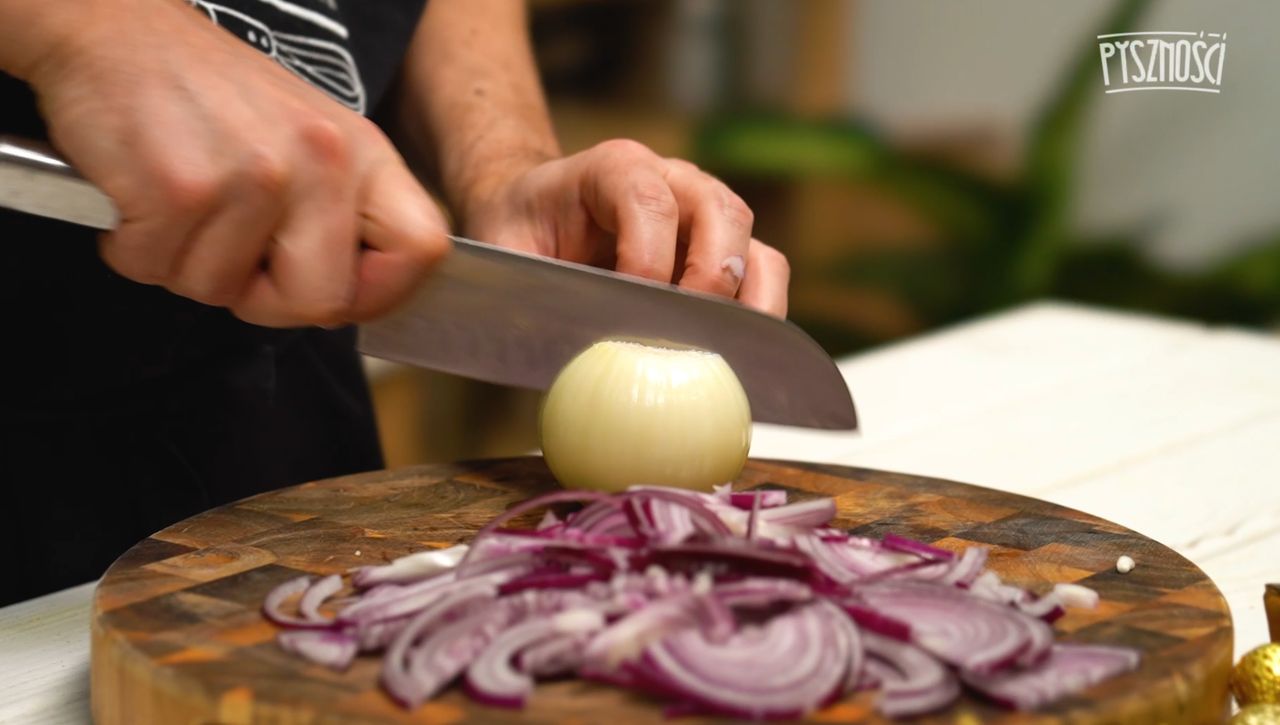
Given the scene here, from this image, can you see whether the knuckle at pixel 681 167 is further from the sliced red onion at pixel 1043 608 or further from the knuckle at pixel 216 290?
the sliced red onion at pixel 1043 608

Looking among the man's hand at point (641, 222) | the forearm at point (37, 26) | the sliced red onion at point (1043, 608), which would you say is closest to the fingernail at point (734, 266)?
the man's hand at point (641, 222)

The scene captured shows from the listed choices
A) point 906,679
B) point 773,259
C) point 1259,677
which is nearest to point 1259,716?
point 1259,677

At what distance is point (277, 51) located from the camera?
135 cm

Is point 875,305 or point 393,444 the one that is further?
point 875,305

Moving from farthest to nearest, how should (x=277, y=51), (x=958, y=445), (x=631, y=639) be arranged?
(x=958, y=445), (x=277, y=51), (x=631, y=639)

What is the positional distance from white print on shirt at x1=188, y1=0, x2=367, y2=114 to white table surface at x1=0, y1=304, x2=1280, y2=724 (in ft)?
1.78

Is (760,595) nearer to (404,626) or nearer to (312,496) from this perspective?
(404,626)

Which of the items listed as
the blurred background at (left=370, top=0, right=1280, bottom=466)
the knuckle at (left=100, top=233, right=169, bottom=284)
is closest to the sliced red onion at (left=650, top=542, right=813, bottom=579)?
the knuckle at (left=100, top=233, right=169, bottom=284)

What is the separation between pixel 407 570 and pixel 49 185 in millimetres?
372

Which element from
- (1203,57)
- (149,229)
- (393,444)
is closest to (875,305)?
(1203,57)

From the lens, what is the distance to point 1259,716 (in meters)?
0.79

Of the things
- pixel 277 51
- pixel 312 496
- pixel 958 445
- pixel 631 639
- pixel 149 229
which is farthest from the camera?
pixel 958 445

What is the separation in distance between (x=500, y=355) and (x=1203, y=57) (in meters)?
2.50

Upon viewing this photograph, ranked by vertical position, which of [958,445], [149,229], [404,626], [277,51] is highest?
[277,51]
